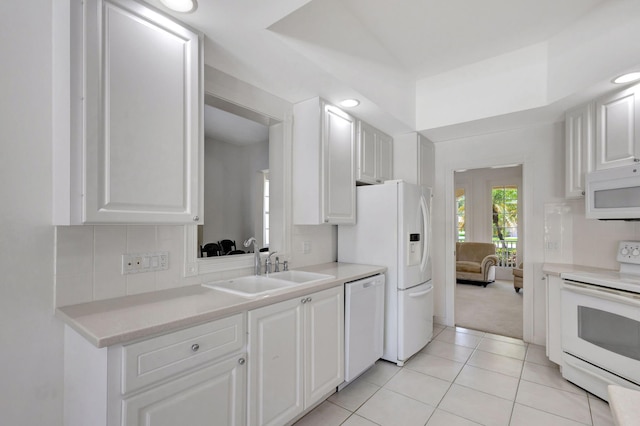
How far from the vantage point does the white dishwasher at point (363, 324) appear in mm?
2391

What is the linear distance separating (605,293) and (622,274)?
0.52 meters

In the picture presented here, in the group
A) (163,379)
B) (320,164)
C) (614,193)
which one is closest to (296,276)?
(320,164)

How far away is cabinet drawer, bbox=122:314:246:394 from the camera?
1.19 m

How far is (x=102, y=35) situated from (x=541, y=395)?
353cm

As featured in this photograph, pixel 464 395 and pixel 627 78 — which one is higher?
pixel 627 78

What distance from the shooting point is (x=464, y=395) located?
2357 millimetres

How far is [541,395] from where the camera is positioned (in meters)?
2.35

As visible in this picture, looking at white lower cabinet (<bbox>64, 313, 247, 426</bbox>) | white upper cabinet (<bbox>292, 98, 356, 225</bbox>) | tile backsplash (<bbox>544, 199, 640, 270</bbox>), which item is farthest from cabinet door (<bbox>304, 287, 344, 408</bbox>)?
tile backsplash (<bbox>544, 199, 640, 270</bbox>)

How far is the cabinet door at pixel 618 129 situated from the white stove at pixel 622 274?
73 centimetres

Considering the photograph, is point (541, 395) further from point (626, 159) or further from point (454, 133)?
point (454, 133)

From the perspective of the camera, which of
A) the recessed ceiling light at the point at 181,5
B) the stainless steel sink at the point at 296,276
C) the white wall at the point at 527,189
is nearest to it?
the recessed ceiling light at the point at 181,5

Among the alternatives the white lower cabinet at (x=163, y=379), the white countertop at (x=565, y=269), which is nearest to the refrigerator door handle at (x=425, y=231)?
the white countertop at (x=565, y=269)

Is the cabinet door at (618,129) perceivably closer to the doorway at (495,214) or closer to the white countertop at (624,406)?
the white countertop at (624,406)

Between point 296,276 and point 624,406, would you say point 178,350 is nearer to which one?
point 296,276
